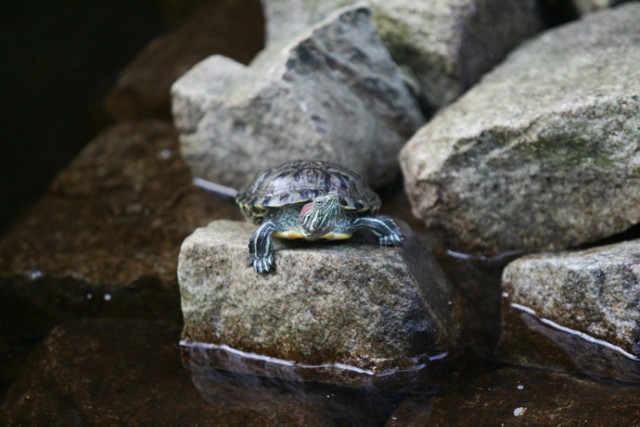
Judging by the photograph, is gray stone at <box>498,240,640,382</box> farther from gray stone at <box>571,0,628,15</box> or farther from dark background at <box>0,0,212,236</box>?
dark background at <box>0,0,212,236</box>

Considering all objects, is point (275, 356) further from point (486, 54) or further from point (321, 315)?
point (486, 54)

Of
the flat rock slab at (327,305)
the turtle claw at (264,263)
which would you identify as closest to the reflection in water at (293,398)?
the flat rock slab at (327,305)

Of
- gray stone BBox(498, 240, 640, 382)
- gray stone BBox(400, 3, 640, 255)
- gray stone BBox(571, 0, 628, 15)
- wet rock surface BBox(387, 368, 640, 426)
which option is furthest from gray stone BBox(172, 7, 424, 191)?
wet rock surface BBox(387, 368, 640, 426)

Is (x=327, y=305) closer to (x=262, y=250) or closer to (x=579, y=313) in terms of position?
(x=262, y=250)

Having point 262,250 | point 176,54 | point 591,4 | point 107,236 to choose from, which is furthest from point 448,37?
point 176,54

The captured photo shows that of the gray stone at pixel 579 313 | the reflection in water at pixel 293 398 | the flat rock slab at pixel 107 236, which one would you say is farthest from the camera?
the flat rock slab at pixel 107 236

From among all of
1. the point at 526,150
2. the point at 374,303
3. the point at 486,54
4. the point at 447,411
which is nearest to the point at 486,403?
the point at 447,411

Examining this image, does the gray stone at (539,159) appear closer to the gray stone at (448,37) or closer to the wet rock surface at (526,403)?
the gray stone at (448,37)
